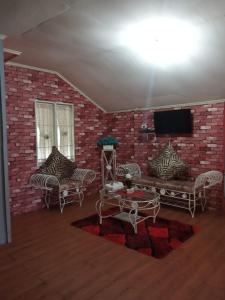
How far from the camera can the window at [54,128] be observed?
467cm

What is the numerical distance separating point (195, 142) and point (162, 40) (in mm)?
2167

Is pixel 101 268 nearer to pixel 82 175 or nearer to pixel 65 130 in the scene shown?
pixel 82 175

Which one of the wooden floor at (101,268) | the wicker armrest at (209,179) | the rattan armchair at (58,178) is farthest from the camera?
the rattan armchair at (58,178)

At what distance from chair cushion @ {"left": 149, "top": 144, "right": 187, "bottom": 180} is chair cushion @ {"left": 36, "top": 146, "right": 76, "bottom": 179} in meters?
1.72

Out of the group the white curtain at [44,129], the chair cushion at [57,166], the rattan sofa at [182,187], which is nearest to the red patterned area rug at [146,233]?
the rattan sofa at [182,187]

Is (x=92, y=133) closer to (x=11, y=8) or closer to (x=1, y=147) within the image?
(x=1, y=147)

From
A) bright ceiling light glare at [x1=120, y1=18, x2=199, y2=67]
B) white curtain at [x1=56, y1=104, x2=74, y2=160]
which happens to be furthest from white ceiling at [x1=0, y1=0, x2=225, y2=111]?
white curtain at [x1=56, y1=104, x2=74, y2=160]

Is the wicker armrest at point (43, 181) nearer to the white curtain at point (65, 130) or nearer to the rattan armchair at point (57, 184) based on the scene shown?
Result: the rattan armchair at point (57, 184)

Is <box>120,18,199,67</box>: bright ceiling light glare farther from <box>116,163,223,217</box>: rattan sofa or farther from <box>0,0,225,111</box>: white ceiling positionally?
<box>116,163,223,217</box>: rattan sofa

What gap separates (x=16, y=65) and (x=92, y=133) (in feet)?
7.32

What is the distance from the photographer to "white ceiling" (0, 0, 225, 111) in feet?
7.71

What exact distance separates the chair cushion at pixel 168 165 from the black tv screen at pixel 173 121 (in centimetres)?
38

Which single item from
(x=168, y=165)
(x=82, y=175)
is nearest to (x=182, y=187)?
(x=168, y=165)

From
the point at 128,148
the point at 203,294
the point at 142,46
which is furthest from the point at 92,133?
the point at 203,294
